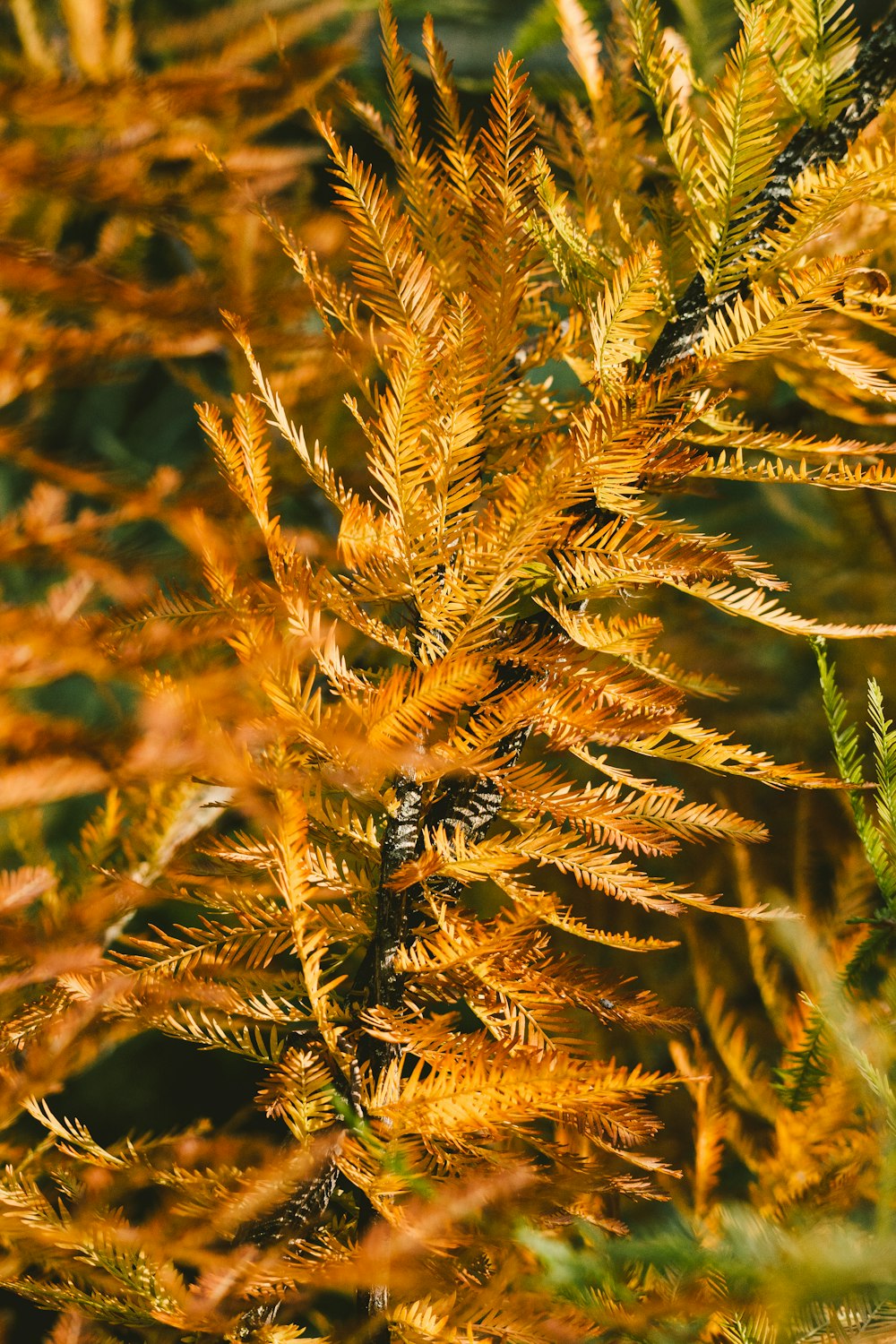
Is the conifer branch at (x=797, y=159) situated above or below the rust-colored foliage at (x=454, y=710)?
above

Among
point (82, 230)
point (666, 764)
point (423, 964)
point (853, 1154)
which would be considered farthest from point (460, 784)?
point (82, 230)

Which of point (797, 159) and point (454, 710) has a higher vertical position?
point (797, 159)

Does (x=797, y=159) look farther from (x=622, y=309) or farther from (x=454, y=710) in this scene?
(x=454, y=710)

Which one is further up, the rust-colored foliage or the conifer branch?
the conifer branch

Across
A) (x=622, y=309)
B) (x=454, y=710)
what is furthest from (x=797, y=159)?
(x=454, y=710)

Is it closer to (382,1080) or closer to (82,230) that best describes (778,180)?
(382,1080)
